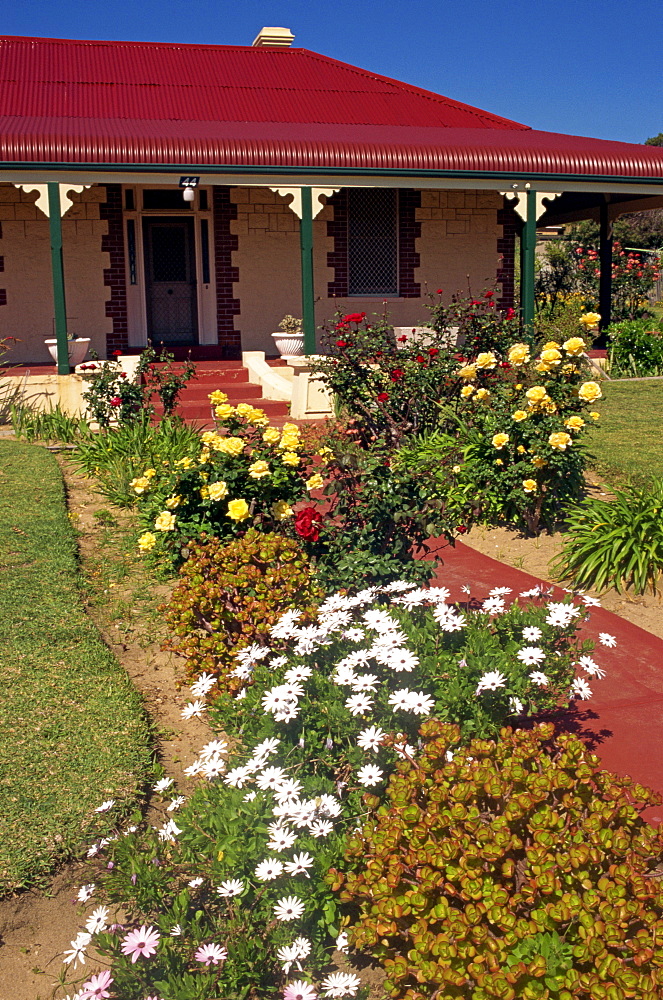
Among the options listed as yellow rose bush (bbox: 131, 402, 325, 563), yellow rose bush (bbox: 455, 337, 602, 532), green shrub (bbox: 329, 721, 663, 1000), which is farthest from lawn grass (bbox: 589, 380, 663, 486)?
green shrub (bbox: 329, 721, 663, 1000)

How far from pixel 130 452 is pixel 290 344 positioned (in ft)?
18.8

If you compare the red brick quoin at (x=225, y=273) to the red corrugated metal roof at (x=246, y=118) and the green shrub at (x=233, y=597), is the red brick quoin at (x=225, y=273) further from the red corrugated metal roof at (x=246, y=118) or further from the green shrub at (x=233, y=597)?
the green shrub at (x=233, y=597)

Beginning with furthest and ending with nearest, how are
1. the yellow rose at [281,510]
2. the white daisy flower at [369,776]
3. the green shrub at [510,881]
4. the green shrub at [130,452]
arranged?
the green shrub at [130,452] → the yellow rose at [281,510] → the white daisy flower at [369,776] → the green shrub at [510,881]

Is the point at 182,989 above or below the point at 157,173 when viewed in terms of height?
below

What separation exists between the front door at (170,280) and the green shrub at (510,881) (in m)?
13.6

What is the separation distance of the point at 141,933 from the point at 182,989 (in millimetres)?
185

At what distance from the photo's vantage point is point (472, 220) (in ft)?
55.0

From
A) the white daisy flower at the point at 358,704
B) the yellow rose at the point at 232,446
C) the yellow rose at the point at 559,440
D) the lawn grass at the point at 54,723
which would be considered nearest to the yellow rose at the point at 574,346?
the yellow rose at the point at 559,440

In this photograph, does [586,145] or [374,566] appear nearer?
[374,566]

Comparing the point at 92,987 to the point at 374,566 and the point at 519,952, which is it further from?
the point at 374,566

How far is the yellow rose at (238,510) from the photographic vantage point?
193 inches

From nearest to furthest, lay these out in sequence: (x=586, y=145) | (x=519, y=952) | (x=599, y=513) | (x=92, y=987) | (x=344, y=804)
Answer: (x=519, y=952), (x=92, y=987), (x=344, y=804), (x=599, y=513), (x=586, y=145)

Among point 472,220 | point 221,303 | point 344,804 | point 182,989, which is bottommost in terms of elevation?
point 182,989

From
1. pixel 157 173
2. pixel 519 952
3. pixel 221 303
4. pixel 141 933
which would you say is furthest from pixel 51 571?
pixel 221 303
